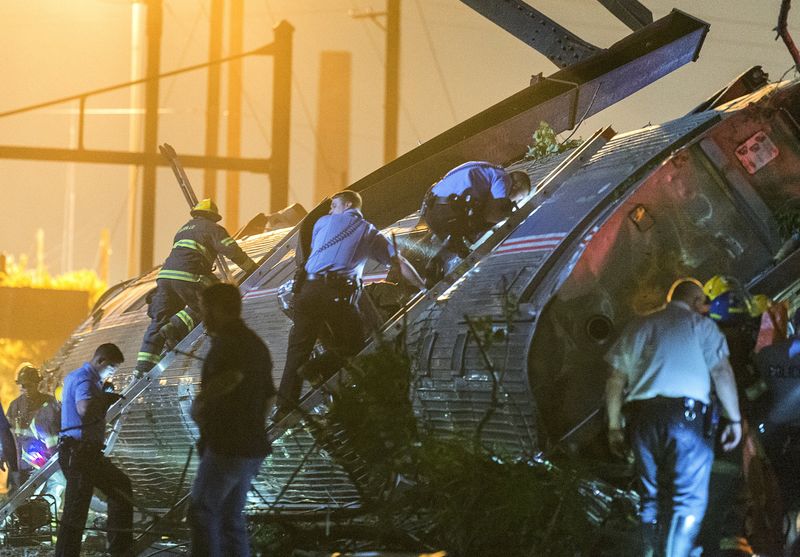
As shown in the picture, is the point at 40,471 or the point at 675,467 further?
the point at 40,471

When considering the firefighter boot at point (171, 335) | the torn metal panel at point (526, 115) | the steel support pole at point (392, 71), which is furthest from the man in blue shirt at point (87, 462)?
the steel support pole at point (392, 71)

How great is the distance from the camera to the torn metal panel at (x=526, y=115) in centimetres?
1056

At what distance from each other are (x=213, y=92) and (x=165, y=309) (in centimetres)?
2208

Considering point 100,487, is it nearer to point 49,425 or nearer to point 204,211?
point 204,211

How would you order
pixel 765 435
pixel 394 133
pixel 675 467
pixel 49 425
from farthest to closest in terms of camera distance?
pixel 394 133 < pixel 49 425 < pixel 765 435 < pixel 675 467

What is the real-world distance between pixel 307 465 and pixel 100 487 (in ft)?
5.38

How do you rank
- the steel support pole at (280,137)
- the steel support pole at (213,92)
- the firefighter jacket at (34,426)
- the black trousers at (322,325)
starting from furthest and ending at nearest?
the steel support pole at (213,92)
the steel support pole at (280,137)
the firefighter jacket at (34,426)
the black trousers at (322,325)

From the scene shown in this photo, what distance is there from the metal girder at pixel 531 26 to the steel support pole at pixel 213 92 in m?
16.5

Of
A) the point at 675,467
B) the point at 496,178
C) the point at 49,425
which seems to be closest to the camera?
the point at 675,467

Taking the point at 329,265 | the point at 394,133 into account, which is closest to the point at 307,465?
the point at 329,265

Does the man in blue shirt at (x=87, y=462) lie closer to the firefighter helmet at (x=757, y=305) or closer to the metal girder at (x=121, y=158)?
the firefighter helmet at (x=757, y=305)

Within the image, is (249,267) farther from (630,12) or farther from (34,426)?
(630,12)

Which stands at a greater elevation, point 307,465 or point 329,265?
point 329,265

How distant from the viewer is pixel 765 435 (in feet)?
21.8
